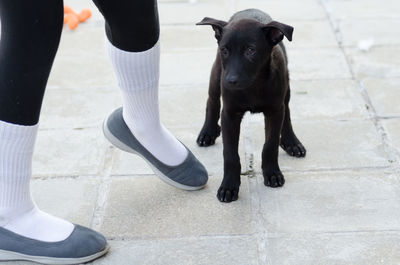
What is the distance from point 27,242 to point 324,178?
1429mm

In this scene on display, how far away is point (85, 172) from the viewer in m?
3.53

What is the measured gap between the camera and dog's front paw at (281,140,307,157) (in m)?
3.56

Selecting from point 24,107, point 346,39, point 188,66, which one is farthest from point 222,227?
point 346,39

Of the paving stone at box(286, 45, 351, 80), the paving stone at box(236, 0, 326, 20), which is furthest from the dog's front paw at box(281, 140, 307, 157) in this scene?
the paving stone at box(236, 0, 326, 20)

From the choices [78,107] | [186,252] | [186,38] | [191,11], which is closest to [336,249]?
[186,252]

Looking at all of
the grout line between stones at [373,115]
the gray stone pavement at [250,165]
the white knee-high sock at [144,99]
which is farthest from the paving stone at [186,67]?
the white knee-high sock at [144,99]

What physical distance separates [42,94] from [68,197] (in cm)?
88

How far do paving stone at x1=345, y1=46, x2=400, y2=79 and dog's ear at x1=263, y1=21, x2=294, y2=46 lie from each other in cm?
161

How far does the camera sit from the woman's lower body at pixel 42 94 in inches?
94.5

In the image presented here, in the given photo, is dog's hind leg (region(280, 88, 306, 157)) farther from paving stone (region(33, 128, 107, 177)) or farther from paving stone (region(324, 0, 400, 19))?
paving stone (region(324, 0, 400, 19))

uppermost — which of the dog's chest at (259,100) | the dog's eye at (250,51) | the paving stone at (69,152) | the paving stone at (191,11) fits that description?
the dog's eye at (250,51)

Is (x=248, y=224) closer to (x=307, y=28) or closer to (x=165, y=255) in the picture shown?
(x=165, y=255)

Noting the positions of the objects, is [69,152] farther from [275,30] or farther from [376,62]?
[376,62]

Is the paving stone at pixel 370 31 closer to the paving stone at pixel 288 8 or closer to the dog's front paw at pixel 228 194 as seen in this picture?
the paving stone at pixel 288 8
